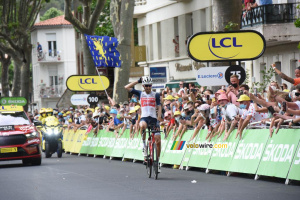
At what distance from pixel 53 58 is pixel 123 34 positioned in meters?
71.0

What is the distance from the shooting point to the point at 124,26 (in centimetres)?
3588

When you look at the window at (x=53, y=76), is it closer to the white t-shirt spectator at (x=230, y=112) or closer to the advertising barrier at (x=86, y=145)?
the advertising barrier at (x=86, y=145)

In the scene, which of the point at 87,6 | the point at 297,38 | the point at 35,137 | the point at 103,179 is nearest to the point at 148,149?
the point at 103,179

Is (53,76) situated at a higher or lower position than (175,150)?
higher

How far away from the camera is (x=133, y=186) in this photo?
1568 cm

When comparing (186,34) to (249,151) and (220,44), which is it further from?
(249,151)

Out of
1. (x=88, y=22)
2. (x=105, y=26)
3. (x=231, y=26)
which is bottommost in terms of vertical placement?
(x=231, y=26)

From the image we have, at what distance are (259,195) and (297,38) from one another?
18339 millimetres

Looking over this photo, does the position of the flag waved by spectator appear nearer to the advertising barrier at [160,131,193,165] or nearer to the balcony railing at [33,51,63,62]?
the advertising barrier at [160,131,193,165]

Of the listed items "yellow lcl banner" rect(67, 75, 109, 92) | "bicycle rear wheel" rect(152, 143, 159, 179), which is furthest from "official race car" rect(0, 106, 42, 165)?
"yellow lcl banner" rect(67, 75, 109, 92)

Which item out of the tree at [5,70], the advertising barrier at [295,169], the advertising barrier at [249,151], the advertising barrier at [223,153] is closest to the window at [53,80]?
the tree at [5,70]

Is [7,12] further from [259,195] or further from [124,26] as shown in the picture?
[259,195]

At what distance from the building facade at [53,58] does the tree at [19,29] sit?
47.9 meters

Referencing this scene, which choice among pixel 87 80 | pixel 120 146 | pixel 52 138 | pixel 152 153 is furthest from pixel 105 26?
pixel 152 153
